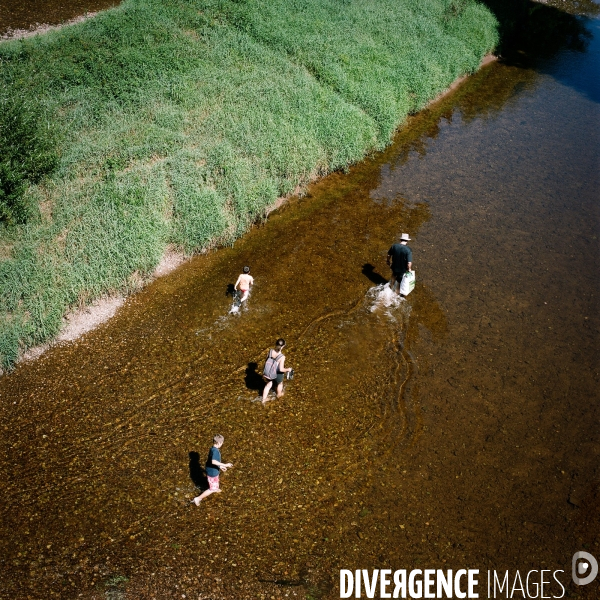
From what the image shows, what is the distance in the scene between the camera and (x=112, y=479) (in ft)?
36.1

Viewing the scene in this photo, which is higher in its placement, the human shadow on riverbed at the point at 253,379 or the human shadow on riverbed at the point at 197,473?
the human shadow on riverbed at the point at 253,379

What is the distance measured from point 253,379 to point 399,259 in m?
5.54

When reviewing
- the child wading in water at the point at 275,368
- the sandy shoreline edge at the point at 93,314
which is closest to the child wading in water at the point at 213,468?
the child wading in water at the point at 275,368

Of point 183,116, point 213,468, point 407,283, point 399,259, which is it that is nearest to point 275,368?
point 213,468

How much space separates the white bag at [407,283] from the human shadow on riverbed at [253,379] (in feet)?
16.2

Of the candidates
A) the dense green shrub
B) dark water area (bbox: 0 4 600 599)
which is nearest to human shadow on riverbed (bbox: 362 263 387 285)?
dark water area (bbox: 0 4 600 599)

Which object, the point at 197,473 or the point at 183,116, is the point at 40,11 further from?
the point at 197,473

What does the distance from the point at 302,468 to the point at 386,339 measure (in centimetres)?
463

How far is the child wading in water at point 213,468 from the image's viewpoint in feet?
33.8

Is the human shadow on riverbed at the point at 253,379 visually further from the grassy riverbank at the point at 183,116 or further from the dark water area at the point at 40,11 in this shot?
the dark water area at the point at 40,11

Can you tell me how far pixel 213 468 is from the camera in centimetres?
1038

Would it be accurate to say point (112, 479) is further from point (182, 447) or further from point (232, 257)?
point (232, 257)

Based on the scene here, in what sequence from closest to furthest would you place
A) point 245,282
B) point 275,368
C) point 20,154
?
point 275,368, point 245,282, point 20,154

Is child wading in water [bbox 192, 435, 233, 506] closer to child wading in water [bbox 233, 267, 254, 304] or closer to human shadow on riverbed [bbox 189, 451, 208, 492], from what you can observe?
human shadow on riverbed [bbox 189, 451, 208, 492]
